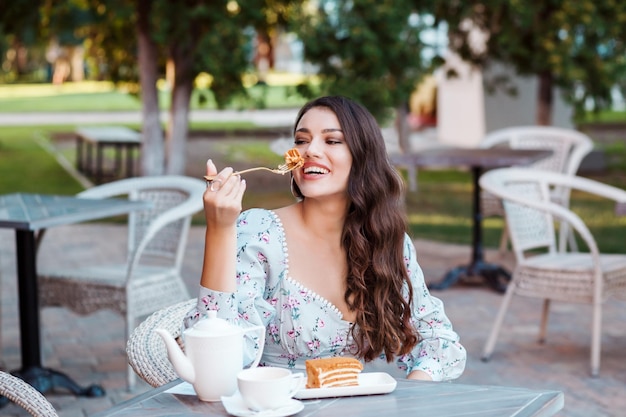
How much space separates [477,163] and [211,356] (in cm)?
515

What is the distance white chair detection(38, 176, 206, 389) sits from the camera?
195 inches

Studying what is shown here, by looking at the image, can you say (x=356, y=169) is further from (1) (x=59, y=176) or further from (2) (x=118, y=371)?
(1) (x=59, y=176)

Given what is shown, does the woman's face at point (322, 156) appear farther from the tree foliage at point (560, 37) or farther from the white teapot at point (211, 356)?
the tree foliage at point (560, 37)

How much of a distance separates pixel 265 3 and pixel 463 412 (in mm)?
10254

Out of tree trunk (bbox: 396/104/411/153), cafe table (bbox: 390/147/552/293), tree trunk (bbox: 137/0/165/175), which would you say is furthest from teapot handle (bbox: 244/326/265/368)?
tree trunk (bbox: 396/104/411/153)

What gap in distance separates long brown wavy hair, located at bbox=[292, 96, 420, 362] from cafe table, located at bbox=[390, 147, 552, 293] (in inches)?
170

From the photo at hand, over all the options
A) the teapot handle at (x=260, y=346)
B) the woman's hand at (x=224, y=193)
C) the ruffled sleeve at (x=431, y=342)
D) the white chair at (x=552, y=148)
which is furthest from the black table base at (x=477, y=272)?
the woman's hand at (x=224, y=193)

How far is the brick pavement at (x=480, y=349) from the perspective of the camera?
15.9 feet

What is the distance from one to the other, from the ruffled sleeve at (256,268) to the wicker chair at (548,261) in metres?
2.69

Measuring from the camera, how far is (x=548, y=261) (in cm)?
546

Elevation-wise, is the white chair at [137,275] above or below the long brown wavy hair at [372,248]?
below

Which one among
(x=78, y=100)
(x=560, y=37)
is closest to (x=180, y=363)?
(x=560, y=37)

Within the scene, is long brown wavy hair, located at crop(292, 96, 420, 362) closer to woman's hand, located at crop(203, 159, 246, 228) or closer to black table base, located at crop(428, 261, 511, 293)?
woman's hand, located at crop(203, 159, 246, 228)

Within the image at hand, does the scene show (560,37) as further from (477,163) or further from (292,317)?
(292,317)
